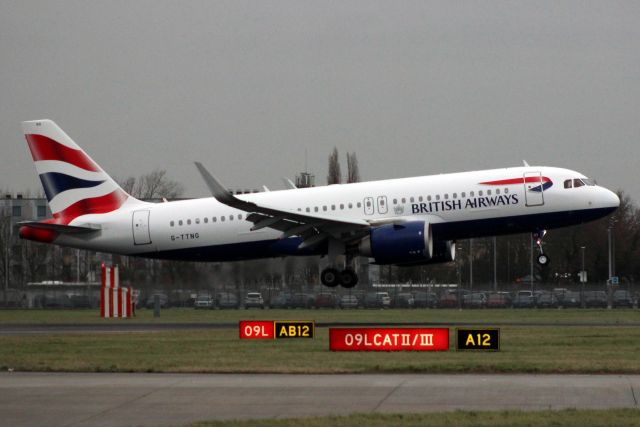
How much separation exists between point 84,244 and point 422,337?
23.8 metres

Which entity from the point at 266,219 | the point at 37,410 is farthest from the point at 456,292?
the point at 37,410

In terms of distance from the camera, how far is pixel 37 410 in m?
21.7

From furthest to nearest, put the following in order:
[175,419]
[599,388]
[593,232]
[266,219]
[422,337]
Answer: [593,232] < [266,219] < [422,337] < [599,388] < [175,419]

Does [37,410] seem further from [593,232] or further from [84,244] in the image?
[593,232]

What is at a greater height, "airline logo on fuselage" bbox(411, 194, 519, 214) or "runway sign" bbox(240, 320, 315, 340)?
"airline logo on fuselage" bbox(411, 194, 519, 214)

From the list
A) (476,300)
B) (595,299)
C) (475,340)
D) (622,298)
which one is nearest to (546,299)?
(595,299)

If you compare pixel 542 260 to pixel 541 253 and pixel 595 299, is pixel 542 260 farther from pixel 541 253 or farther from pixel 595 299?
pixel 595 299

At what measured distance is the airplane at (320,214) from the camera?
5038 centimetres

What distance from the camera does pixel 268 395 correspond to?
23.9m

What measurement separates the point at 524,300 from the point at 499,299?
5.02 ft

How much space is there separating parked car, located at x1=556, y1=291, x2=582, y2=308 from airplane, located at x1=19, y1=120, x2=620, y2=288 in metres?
22.5

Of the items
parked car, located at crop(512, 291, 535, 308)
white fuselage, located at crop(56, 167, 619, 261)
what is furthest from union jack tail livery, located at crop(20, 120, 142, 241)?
parked car, located at crop(512, 291, 535, 308)

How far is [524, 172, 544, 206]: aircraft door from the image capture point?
50281mm

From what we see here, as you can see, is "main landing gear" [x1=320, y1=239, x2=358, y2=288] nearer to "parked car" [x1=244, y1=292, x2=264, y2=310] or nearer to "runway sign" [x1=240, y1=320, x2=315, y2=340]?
"runway sign" [x1=240, y1=320, x2=315, y2=340]
